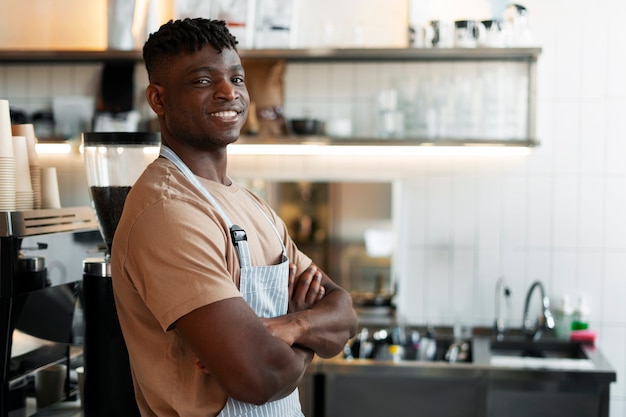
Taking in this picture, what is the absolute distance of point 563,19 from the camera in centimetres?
364

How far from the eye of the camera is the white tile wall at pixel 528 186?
11.9ft

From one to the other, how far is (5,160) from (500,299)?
2.57 m

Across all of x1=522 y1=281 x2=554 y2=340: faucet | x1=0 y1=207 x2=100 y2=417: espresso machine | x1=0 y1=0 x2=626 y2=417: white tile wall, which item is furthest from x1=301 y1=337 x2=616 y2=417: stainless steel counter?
x1=0 y1=207 x2=100 y2=417: espresso machine

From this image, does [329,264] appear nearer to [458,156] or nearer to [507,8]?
[458,156]

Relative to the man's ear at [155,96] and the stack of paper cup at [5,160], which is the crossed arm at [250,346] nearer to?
the man's ear at [155,96]

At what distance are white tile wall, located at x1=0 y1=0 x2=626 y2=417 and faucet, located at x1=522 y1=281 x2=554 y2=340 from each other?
89mm

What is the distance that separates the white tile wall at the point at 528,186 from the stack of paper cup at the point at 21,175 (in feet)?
6.55

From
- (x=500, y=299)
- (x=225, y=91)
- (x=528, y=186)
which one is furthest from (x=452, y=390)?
(x=225, y=91)

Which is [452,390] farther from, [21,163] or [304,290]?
[21,163]

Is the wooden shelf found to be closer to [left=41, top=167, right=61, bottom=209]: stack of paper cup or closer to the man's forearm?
[left=41, top=167, right=61, bottom=209]: stack of paper cup

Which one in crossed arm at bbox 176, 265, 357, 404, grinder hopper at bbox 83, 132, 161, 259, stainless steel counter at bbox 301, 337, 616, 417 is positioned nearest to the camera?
crossed arm at bbox 176, 265, 357, 404

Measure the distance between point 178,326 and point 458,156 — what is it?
2613mm

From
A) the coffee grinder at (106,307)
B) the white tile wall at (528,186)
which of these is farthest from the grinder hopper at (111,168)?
the white tile wall at (528,186)

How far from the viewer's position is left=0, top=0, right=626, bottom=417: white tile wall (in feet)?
11.9
